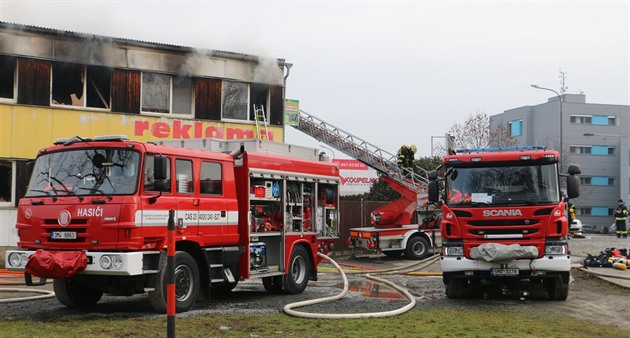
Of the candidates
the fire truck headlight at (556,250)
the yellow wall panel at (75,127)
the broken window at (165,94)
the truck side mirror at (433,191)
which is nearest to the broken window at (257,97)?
the yellow wall panel at (75,127)

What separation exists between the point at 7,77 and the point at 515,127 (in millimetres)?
67204

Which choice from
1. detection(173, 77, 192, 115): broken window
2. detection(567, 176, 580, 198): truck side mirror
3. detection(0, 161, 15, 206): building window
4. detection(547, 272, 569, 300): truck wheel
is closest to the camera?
detection(547, 272, 569, 300): truck wheel

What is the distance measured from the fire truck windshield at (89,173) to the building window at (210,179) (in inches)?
56.4

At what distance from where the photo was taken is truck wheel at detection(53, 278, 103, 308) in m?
10.7

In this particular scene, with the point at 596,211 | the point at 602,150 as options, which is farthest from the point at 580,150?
the point at 596,211

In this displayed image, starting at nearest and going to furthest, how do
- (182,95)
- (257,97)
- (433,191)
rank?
(433,191) → (182,95) → (257,97)

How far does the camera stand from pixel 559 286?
12.6m

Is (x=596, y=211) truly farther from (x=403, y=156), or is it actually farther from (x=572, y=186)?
(x=572, y=186)

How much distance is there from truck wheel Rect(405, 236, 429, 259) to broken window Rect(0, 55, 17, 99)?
13.2 meters

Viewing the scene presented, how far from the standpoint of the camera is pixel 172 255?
21.9 ft

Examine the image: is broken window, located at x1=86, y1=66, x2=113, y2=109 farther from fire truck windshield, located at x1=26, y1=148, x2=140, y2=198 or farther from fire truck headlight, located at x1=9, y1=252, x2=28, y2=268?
fire truck headlight, located at x1=9, y1=252, x2=28, y2=268

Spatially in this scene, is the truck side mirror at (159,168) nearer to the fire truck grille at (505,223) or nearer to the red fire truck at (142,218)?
the red fire truck at (142,218)

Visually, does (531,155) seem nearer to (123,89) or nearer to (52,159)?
(52,159)

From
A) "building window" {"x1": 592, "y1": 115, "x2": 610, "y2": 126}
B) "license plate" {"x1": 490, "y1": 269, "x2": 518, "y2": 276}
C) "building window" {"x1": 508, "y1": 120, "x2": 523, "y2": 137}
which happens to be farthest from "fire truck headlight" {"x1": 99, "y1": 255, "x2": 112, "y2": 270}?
"building window" {"x1": 508, "y1": 120, "x2": 523, "y2": 137}
